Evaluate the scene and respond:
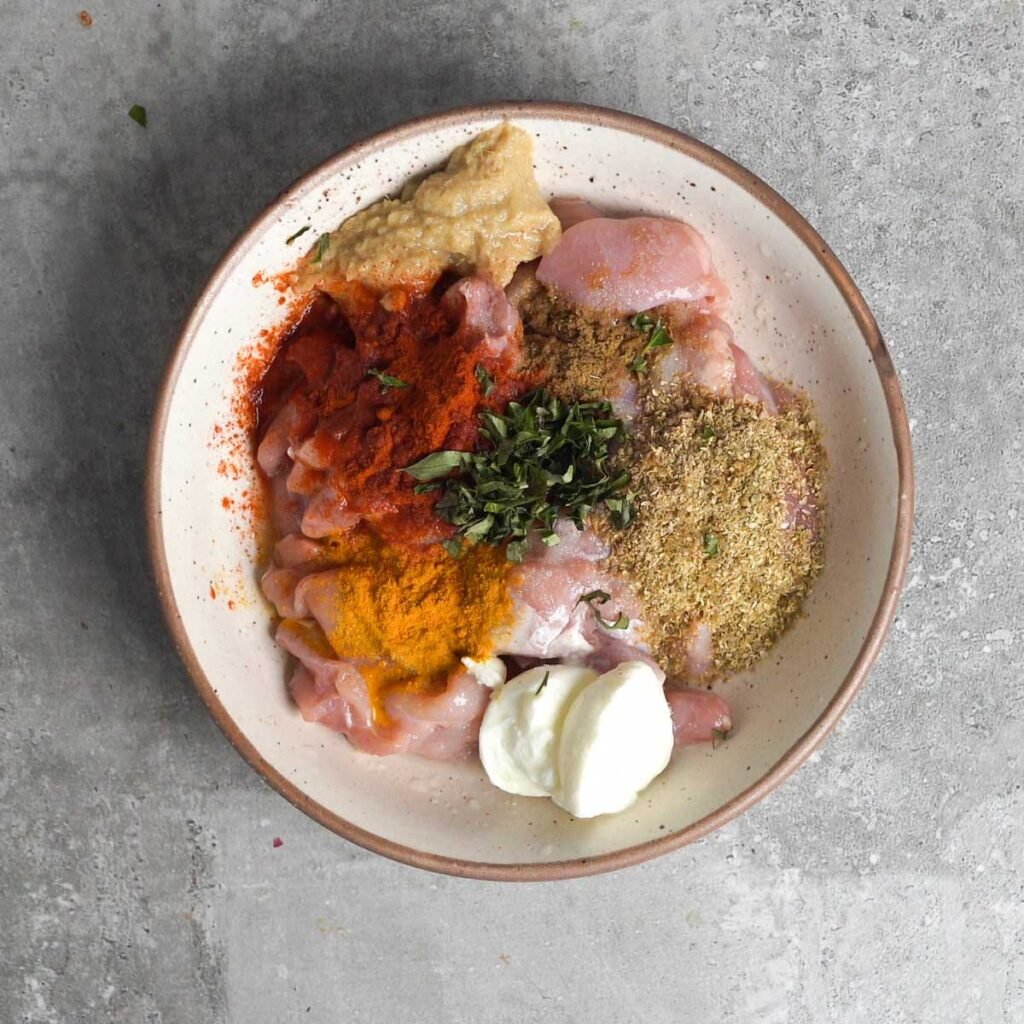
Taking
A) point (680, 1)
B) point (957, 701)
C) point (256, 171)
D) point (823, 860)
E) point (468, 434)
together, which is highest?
point (680, 1)

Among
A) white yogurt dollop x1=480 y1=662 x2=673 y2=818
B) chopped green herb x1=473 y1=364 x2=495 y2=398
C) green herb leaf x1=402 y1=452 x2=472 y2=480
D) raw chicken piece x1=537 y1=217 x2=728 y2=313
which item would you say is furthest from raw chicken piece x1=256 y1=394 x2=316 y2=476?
white yogurt dollop x1=480 y1=662 x2=673 y2=818

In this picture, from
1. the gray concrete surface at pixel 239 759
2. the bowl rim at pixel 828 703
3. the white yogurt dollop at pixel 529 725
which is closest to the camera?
the bowl rim at pixel 828 703

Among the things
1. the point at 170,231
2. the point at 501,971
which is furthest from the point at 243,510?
the point at 501,971

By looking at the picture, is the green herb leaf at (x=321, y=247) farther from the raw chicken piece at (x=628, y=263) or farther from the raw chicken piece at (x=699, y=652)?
the raw chicken piece at (x=699, y=652)

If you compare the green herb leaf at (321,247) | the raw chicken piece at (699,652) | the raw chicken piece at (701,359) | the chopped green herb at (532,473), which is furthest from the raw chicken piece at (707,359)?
the green herb leaf at (321,247)

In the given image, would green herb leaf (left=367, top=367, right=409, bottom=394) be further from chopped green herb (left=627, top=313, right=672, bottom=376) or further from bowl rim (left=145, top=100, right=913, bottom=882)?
chopped green herb (left=627, top=313, right=672, bottom=376)

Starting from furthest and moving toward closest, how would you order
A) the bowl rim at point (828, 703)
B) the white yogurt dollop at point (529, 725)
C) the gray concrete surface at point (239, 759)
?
the gray concrete surface at point (239, 759)
the white yogurt dollop at point (529, 725)
the bowl rim at point (828, 703)

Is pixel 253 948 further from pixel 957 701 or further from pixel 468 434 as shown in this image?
pixel 957 701
